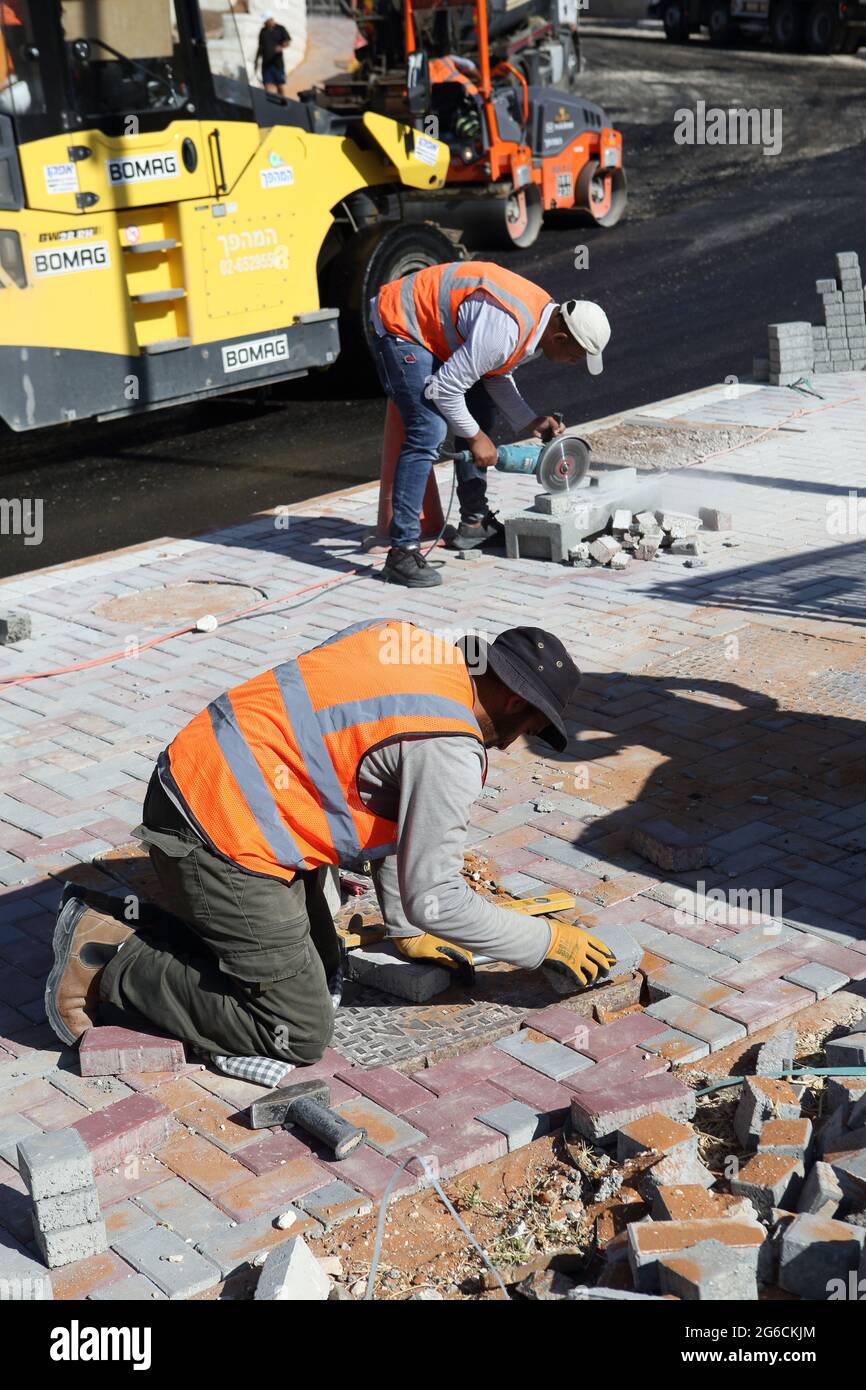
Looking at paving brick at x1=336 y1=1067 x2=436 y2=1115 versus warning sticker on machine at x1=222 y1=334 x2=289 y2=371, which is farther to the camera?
→ warning sticker on machine at x1=222 y1=334 x2=289 y2=371

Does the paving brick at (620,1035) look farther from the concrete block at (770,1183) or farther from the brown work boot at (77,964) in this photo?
the brown work boot at (77,964)

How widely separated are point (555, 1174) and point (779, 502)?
6.08m

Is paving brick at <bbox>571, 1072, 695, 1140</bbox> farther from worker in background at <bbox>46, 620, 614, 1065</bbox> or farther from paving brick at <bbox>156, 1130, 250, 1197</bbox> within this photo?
paving brick at <bbox>156, 1130, 250, 1197</bbox>

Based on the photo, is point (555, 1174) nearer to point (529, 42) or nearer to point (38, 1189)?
point (38, 1189)

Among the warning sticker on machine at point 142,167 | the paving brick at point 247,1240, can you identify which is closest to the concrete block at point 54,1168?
the paving brick at point 247,1240

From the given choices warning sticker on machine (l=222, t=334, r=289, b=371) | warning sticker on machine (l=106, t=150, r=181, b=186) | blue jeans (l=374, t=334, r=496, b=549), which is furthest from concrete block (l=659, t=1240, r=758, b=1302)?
warning sticker on machine (l=222, t=334, r=289, b=371)

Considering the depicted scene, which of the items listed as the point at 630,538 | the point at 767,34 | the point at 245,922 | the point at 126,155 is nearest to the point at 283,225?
the point at 126,155

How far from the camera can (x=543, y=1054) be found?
4.41m

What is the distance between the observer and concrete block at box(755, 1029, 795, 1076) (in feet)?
13.8

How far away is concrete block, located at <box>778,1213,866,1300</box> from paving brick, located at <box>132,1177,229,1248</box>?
1367mm

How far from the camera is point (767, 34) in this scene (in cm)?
3198

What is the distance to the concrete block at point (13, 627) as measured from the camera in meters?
7.92

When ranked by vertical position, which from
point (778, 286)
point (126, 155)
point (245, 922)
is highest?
point (126, 155)

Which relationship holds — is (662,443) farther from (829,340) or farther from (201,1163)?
(201,1163)
